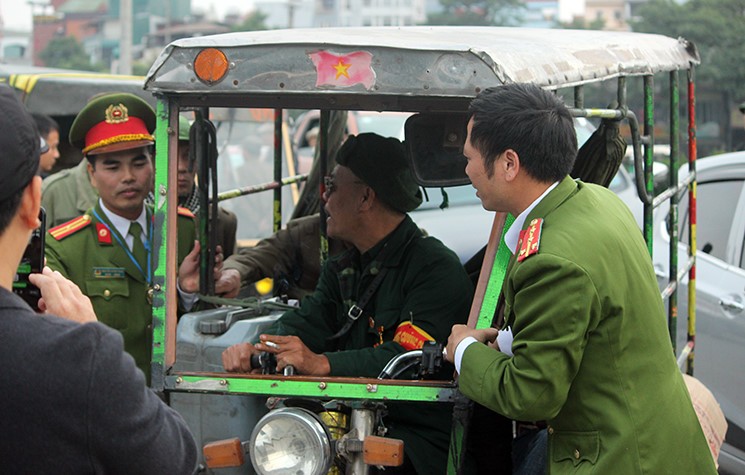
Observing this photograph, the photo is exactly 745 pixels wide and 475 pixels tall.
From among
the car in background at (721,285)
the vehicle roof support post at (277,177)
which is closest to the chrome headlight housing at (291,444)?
the vehicle roof support post at (277,177)

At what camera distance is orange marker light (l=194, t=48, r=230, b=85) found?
9.89 ft

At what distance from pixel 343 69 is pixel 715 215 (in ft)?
14.4

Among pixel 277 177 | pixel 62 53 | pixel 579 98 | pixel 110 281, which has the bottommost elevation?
pixel 62 53

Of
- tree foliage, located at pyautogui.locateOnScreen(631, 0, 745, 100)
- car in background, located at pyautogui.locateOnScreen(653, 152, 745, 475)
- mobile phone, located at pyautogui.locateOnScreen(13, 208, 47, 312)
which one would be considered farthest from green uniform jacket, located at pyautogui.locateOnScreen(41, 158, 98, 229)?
tree foliage, located at pyautogui.locateOnScreen(631, 0, 745, 100)

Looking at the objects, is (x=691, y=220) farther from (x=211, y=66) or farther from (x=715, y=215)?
(x=211, y=66)

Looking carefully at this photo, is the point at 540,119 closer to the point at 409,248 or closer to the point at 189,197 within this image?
the point at 409,248

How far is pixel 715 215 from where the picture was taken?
22.2ft

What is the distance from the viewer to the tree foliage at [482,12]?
7244cm

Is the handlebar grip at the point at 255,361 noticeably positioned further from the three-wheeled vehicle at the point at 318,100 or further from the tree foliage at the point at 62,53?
the tree foliage at the point at 62,53

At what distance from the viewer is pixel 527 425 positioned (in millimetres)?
3744

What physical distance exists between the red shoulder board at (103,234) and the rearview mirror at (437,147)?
4.05 ft

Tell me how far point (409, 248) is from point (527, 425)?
72cm

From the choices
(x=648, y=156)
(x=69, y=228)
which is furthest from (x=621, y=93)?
(x=69, y=228)

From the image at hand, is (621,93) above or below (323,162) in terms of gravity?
above
